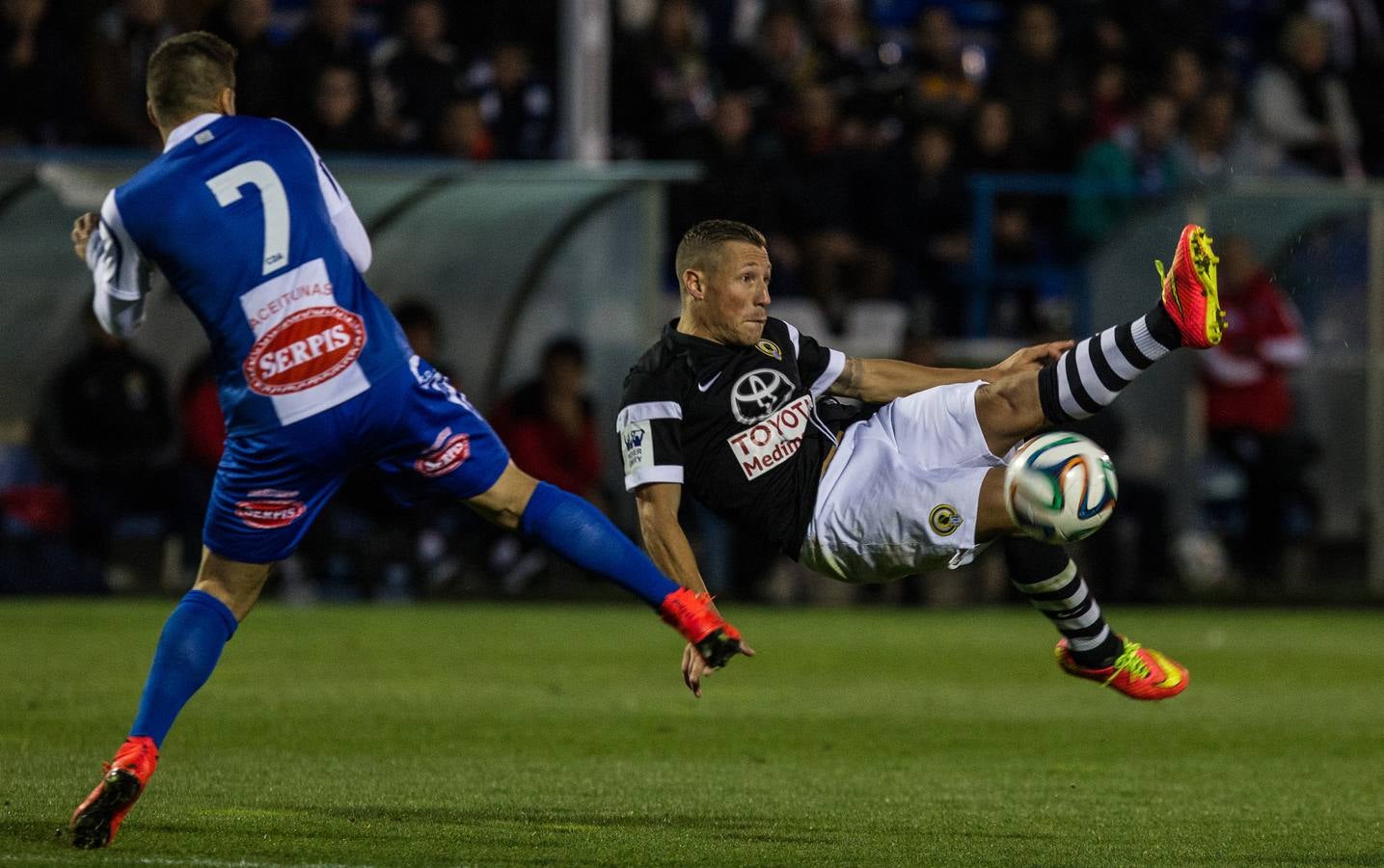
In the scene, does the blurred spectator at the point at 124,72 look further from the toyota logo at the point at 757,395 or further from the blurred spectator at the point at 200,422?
the toyota logo at the point at 757,395

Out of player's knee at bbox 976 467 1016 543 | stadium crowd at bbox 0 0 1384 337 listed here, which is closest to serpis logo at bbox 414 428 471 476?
player's knee at bbox 976 467 1016 543

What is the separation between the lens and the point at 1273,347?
52.4ft

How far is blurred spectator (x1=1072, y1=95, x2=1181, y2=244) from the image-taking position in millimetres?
16719

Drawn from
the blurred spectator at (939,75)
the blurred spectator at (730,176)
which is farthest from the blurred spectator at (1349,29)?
the blurred spectator at (730,176)

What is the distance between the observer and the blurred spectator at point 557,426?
14.9 m

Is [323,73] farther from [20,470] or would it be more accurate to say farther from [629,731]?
[629,731]

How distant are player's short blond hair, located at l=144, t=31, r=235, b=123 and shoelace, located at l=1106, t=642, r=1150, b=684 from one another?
3465mm

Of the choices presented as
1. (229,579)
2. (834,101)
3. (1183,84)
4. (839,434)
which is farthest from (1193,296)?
(1183,84)

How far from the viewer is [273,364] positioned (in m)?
6.02

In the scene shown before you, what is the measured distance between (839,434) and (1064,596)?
0.91m

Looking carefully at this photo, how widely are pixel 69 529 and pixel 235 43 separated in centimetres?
371

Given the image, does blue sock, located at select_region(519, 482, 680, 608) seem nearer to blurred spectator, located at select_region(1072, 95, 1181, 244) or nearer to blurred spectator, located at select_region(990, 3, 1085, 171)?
blurred spectator, located at select_region(1072, 95, 1181, 244)

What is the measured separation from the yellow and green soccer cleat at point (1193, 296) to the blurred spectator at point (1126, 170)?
9755mm

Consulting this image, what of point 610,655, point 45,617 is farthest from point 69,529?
point 610,655
